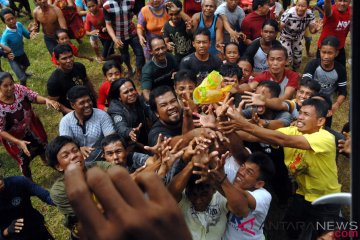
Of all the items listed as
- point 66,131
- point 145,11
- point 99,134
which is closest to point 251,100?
point 99,134

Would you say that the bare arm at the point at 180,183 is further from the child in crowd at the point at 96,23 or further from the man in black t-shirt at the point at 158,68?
the child in crowd at the point at 96,23

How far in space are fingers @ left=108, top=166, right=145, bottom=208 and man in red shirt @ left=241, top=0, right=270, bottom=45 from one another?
220 inches

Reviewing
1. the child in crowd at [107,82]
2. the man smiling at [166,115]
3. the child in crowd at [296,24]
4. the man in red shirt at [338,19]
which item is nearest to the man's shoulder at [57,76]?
the child in crowd at [107,82]

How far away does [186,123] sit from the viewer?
3777mm

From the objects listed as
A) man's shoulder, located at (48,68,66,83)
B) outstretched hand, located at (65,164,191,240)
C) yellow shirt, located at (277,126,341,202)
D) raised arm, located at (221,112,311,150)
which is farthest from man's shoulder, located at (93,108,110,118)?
outstretched hand, located at (65,164,191,240)

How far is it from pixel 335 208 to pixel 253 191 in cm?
89

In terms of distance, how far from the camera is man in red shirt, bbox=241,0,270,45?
6000 mm

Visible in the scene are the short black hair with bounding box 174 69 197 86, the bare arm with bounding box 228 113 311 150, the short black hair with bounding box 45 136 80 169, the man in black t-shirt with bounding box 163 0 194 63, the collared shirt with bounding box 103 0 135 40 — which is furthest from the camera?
the collared shirt with bounding box 103 0 135 40

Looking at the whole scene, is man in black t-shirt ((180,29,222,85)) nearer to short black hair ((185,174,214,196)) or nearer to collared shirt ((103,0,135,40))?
collared shirt ((103,0,135,40))

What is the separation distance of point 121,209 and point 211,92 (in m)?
2.90

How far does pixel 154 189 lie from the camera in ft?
2.69

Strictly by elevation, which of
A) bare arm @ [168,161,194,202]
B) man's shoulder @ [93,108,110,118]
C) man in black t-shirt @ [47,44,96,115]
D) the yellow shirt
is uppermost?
man in black t-shirt @ [47,44,96,115]

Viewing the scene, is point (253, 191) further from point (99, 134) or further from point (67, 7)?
point (67, 7)

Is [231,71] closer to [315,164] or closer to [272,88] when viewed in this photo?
[272,88]
